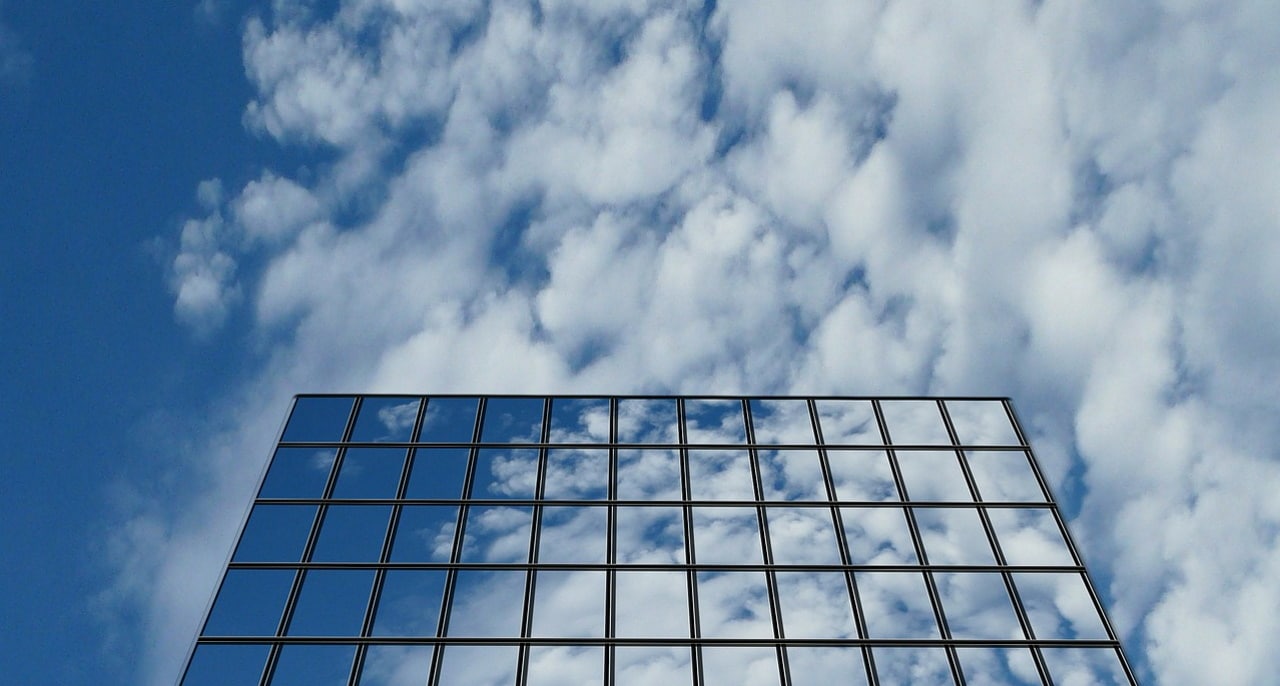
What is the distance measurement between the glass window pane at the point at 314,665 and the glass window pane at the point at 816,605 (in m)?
9.87

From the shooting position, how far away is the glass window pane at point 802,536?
23.9m

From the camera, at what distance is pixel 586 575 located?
23391 mm

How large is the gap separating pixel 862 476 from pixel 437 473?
11.7 meters

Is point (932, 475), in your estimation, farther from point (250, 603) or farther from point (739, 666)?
point (250, 603)

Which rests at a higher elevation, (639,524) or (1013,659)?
(639,524)

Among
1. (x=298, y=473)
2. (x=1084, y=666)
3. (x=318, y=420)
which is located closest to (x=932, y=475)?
(x=1084, y=666)

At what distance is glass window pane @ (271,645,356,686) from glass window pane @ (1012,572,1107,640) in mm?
15753

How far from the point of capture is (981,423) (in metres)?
28.8

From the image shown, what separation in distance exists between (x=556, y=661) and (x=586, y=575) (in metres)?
2.58

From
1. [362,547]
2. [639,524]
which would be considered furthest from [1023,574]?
[362,547]

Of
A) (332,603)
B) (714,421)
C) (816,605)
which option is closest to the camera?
(332,603)

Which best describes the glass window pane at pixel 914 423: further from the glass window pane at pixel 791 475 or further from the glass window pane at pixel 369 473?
the glass window pane at pixel 369 473

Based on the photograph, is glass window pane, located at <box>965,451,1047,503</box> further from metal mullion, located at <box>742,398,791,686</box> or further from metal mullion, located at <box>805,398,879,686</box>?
metal mullion, located at <box>742,398,791,686</box>

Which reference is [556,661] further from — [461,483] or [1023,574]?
[1023,574]
